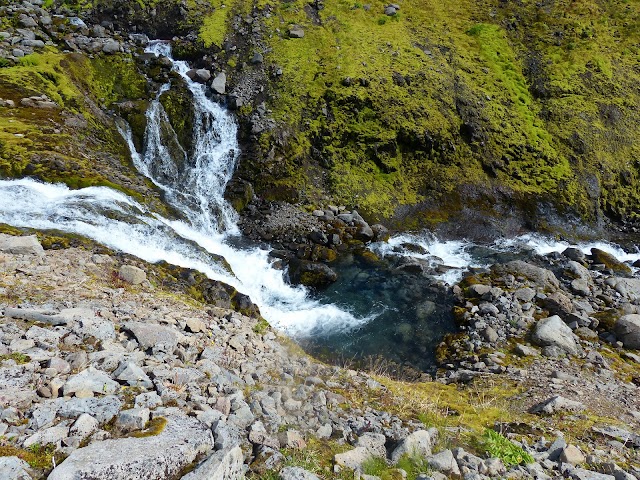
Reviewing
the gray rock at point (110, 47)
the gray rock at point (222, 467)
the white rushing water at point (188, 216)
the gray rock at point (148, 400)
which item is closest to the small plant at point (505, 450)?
the gray rock at point (222, 467)

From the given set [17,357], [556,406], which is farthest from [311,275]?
[17,357]

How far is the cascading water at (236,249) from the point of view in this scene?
50.2 ft

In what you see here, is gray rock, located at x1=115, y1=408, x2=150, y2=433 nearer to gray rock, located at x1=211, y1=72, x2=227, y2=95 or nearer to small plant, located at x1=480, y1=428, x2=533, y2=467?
small plant, located at x1=480, y1=428, x2=533, y2=467

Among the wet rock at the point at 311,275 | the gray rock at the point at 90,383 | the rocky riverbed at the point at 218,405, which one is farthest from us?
the wet rock at the point at 311,275

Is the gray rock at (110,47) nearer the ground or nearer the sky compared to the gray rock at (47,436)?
nearer the ground

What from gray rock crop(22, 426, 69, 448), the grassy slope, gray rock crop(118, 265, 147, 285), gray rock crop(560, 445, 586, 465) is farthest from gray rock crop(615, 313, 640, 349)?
gray rock crop(22, 426, 69, 448)

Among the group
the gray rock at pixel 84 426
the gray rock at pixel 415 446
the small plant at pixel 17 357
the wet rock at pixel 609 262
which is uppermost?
the gray rock at pixel 84 426

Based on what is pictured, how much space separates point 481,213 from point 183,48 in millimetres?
22430

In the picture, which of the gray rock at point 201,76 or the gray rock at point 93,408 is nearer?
the gray rock at point 93,408

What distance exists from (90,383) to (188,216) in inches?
653

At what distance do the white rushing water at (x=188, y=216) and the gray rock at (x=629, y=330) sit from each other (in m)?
8.99

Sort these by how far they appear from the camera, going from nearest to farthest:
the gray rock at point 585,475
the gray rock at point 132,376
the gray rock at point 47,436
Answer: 1. the gray rock at point 47,436
2. the gray rock at point 132,376
3. the gray rock at point 585,475

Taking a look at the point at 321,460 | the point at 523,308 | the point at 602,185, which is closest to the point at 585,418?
→ the point at 321,460

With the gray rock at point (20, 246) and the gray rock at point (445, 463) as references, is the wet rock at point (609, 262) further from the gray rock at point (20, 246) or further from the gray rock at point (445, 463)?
the gray rock at point (20, 246)
